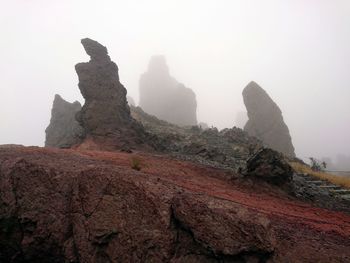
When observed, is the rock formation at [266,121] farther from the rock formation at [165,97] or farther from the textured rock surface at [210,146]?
the rock formation at [165,97]

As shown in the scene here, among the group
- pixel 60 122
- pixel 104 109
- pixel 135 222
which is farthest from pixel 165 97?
pixel 135 222

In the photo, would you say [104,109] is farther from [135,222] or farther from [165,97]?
[165,97]

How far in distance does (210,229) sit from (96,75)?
20.2 m

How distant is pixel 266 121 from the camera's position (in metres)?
57.4

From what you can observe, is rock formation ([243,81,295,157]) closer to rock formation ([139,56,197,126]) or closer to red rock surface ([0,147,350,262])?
rock formation ([139,56,197,126])

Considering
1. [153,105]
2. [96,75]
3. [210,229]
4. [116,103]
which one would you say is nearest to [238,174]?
[210,229]

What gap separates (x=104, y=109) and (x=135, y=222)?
17086mm

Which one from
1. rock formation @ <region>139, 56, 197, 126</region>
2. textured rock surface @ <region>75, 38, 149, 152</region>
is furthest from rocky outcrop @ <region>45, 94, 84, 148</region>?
rock formation @ <region>139, 56, 197, 126</region>

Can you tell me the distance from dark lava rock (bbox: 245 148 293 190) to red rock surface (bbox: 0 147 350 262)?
141 inches

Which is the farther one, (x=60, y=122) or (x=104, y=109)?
(x=60, y=122)

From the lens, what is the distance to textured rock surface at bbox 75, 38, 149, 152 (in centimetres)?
2544

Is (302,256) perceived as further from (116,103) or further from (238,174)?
(116,103)

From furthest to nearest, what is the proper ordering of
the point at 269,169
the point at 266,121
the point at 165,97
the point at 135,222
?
the point at 165,97 → the point at 266,121 → the point at 269,169 → the point at 135,222

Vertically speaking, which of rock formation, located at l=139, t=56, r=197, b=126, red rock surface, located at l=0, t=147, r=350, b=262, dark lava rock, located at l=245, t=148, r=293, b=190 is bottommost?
red rock surface, located at l=0, t=147, r=350, b=262
